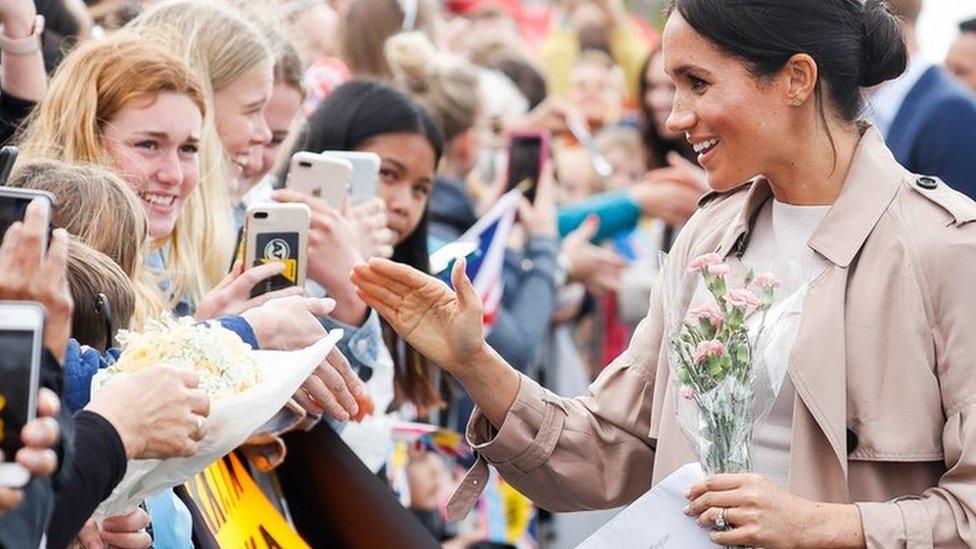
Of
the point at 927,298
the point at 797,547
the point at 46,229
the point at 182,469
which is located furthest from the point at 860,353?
the point at 46,229

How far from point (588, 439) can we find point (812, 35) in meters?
1.06

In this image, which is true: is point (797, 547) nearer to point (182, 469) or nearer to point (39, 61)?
point (182, 469)

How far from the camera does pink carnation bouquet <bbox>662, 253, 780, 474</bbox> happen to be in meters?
3.65

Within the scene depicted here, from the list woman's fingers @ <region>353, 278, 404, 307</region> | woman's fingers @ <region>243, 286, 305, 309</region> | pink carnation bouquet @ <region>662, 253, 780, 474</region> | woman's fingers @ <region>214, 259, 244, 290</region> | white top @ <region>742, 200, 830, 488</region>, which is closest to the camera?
pink carnation bouquet @ <region>662, 253, 780, 474</region>

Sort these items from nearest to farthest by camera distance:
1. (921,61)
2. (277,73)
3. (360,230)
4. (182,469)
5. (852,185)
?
(182,469) → (852,185) → (360,230) → (277,73) → (921,61)

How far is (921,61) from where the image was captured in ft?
23.9

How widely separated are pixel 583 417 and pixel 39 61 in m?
1.88

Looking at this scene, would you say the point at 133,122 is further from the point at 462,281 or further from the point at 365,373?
the point at 462,281

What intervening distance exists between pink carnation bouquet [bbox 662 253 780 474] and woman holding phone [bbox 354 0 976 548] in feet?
0.25

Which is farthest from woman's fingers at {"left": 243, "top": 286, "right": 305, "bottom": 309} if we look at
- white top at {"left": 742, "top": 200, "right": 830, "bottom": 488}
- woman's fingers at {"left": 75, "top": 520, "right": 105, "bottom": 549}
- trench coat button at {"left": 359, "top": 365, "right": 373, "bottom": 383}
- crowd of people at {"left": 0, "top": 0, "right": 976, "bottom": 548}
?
white top at {"left": 742, "top": 200, "right": 830, "bottom": 488}

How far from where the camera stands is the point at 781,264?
13.3 ft

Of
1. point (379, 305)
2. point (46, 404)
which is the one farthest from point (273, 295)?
point (46, 404)

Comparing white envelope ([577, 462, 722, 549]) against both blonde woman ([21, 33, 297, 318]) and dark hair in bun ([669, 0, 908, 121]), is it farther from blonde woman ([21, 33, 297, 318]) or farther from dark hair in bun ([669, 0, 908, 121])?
blonde woman ([21, 33, 297, 318])

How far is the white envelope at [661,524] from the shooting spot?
3.77 metres
